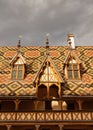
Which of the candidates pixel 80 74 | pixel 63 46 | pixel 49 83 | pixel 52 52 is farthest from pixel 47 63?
pixel 63 46

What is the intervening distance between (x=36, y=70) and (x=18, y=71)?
6.34 ft

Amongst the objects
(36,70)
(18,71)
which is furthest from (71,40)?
(18,71)

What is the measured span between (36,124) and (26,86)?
15.1 feet

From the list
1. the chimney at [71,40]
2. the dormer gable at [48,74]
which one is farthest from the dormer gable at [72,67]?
the chimney at [71,40]

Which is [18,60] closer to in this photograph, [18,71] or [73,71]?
[18,71]

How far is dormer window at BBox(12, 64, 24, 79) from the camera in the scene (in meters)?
22.9

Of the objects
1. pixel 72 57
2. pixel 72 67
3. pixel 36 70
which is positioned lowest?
pixel 36 70

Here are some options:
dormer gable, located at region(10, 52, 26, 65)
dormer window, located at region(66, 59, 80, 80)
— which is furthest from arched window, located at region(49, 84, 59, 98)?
dormer gable, located at region(10, 52, 26, 65)

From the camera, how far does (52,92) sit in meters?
21.2

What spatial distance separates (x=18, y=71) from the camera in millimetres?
23312

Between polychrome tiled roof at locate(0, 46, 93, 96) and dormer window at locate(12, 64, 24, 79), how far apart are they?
0.52 m

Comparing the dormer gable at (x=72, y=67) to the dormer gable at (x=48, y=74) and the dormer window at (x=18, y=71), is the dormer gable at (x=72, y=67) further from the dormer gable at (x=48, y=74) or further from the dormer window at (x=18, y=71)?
the dormer window at (x=18, y=71)

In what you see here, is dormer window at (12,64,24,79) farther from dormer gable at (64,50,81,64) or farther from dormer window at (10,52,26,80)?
dormer gable at (64,50,81,64)

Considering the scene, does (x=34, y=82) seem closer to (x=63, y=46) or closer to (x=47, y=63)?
(x=47, y=63)
